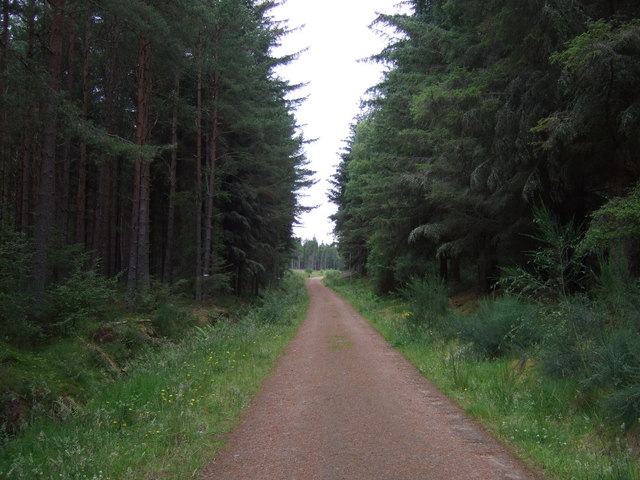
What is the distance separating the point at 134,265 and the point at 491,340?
37.5 feet

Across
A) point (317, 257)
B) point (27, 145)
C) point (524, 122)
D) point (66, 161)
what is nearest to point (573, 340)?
point (524, 122)

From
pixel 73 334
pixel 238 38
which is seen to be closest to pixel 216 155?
pixel 238 38

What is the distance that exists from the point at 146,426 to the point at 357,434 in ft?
8.10

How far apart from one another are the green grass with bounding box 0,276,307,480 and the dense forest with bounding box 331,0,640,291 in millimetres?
5123

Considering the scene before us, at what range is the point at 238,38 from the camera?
18812mm

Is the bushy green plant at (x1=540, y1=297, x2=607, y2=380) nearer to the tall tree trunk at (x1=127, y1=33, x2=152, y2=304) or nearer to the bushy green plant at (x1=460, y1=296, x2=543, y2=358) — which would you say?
the bushy green plant at (x1=460, y1=296, x2=543, y2=358)

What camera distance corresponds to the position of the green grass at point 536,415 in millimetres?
4148

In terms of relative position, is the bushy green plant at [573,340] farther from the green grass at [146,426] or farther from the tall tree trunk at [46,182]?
the tall tree trunk at [46,182]

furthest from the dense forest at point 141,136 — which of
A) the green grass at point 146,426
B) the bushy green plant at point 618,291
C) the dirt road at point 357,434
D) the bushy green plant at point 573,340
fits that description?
the bushy green plant at point 618,291

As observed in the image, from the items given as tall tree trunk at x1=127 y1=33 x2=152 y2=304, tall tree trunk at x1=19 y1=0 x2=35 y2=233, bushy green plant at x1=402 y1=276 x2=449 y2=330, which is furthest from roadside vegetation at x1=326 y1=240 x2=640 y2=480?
tall tree trunk at x1=19 y1=0 x2=35 y2=233

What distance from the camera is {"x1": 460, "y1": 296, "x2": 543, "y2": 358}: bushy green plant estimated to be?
24.5 feet

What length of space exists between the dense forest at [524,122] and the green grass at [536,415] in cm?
163

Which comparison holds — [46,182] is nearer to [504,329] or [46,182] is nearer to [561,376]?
[504,329]

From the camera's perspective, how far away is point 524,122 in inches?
382
